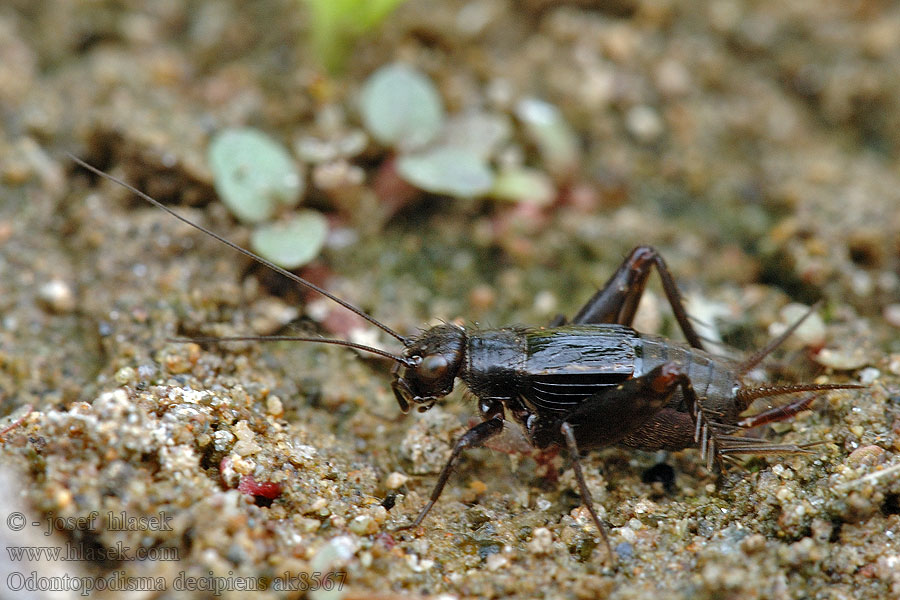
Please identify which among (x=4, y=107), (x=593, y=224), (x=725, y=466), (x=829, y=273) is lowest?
(x=725, y=466)

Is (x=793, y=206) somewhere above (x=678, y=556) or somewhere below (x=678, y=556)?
above

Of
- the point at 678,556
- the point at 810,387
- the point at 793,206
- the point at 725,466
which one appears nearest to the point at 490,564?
the point at 678,556

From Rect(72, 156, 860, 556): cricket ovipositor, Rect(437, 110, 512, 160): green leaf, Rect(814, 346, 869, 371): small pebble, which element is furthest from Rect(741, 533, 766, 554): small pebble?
Rect(437, 110, 512, 160): green leaf

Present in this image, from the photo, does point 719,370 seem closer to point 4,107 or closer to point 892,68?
point 892,68

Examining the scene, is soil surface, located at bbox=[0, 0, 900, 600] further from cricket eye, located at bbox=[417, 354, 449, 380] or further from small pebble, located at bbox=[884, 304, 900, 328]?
cricket eye, located at bbox=[417, 354, 449, 380]

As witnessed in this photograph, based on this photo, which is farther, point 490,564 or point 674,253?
point 674,253

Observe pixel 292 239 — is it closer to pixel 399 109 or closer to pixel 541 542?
pixel 399 109

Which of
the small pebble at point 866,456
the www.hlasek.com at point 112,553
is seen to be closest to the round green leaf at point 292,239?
the www.hlasek.com at point 112,553
